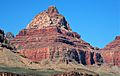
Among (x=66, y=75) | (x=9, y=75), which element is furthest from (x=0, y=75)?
(x=66, y=75)

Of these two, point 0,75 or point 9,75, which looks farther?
point 9,75

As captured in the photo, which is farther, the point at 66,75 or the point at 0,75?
the point at 66,75

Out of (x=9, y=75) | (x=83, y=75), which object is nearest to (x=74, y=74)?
(x=83, y=75)

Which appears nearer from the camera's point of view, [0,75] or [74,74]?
[0,75]

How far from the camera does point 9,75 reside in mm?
146750

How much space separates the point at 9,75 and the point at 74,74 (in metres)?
24.7

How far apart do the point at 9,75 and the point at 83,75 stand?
27.5 meters

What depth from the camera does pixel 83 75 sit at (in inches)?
6309

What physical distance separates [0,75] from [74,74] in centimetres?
3372

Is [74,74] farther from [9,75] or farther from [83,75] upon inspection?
[9,75]

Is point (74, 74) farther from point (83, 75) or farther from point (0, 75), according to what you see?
point (0, 75)

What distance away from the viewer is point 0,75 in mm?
134500

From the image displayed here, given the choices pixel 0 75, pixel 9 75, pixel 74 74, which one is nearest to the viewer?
pixel 0 75

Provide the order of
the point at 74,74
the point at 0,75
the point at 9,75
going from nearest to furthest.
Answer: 1. the point at 0,75
2. the point at 9,75
3. the point at 74,74
